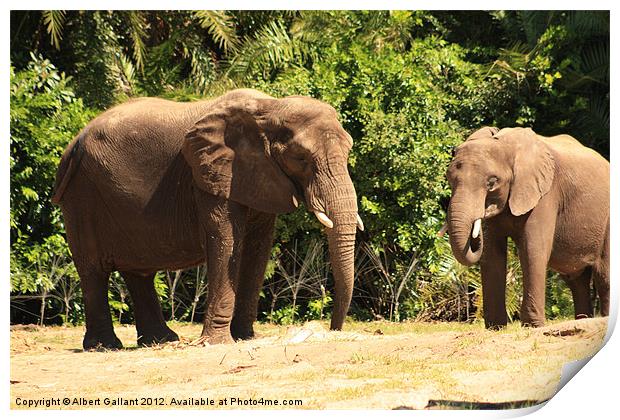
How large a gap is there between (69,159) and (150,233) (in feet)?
4.20

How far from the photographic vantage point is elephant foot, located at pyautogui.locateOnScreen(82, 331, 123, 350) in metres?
13.4

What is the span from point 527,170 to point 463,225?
1.03 m

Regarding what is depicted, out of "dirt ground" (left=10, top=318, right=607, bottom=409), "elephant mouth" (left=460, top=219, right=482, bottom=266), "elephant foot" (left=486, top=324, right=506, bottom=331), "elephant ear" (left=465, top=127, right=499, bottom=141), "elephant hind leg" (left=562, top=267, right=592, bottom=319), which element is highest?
"elephant ear" (left=465, top=127, right=499, bottom=141)

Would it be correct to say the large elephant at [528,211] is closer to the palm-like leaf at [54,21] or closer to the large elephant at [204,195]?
the large elephant at [204,195]

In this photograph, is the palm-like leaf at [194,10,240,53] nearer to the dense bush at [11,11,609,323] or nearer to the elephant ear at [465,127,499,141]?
the dense bush at [11,11,609,323]

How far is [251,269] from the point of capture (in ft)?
43.1

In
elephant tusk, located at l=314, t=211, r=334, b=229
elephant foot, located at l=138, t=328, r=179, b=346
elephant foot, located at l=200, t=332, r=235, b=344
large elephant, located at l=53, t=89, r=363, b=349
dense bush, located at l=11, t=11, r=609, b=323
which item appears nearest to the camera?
elephant tusk, located at l=314, t=211, r=334, b=229

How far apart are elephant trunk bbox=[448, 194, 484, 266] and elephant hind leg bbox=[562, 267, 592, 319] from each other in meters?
2.34

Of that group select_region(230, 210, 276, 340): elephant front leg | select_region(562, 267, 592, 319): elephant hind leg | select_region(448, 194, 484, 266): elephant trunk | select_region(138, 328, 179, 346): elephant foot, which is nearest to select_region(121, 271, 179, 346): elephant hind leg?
select_region(138, 328, 179, 346): elephant foot

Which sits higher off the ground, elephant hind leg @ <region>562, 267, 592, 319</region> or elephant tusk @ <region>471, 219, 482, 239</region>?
elephant tusk @ <region>471, 219, 482, 239</region>

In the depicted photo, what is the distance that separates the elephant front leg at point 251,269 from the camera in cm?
1312

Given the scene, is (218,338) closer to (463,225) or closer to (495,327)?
(463,225)

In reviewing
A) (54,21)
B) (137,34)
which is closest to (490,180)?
(54,21)

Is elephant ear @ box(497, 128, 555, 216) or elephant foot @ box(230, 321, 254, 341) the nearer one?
elephant ear @ box(497, 128, 555, 216)
